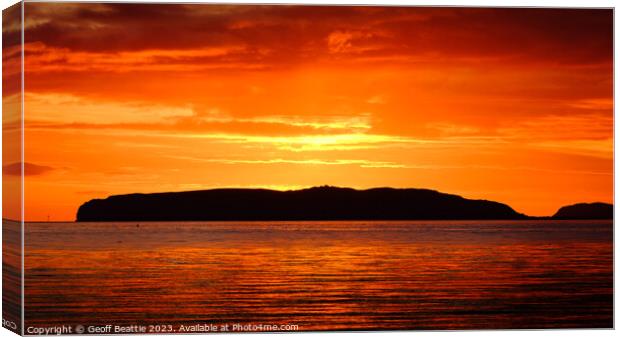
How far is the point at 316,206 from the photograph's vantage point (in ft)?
32.3

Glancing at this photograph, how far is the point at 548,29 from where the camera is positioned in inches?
359

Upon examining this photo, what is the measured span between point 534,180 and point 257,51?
2.72m

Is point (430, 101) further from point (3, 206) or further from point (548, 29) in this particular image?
point (3, 206)

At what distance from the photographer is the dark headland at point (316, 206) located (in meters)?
9.71

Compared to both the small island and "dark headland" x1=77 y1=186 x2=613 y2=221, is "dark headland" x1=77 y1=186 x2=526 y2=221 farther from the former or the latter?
the small island

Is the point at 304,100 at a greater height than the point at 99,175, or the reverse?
the point at 304,100

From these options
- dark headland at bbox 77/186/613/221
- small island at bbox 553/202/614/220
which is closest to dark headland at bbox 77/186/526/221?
dark headland at bbox 77/186/613/221

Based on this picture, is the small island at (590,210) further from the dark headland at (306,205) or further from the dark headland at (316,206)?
the dark headland at (306,205)

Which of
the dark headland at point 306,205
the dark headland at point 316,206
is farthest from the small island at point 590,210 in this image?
the dark headland at point 306,205

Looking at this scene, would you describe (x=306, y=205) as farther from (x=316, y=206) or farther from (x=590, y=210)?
(x=590, y=210)

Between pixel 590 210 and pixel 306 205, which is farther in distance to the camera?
pixel 306 205

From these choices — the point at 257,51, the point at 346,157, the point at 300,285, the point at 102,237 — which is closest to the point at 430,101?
the point at 346,157

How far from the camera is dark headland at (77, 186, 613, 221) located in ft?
31.9

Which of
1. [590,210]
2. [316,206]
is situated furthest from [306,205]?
[590,210]
